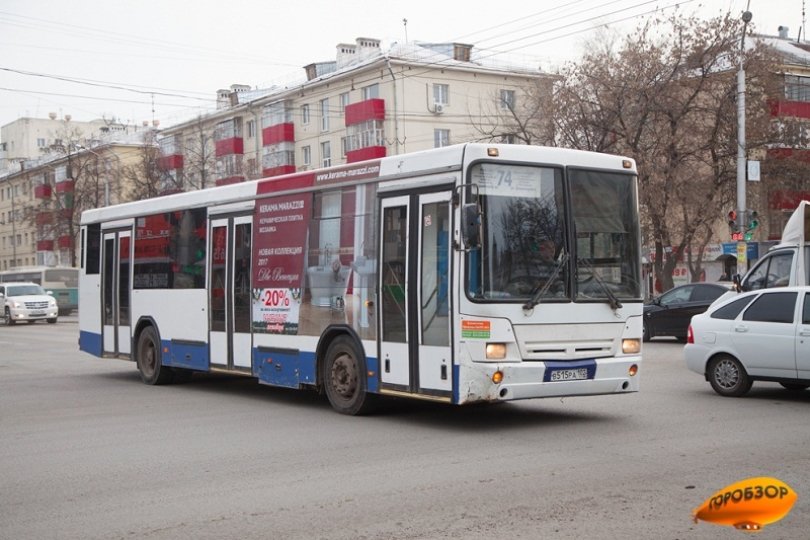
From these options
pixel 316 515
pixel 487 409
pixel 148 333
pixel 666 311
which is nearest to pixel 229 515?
pixel 316 515

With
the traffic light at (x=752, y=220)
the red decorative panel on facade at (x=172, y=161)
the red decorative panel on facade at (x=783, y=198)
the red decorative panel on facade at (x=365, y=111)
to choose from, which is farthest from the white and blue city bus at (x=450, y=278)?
the red decorative panel on facade at (x=172, y=161)

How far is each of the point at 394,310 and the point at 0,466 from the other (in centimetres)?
431

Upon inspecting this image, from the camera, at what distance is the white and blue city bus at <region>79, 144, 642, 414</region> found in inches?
412

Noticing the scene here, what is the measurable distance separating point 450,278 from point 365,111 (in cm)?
4911

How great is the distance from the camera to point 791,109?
1876 inches

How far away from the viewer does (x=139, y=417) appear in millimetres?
12617

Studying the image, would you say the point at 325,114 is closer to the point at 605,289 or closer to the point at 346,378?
the point at 346,378

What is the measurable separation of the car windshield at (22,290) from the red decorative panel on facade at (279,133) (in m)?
23.6

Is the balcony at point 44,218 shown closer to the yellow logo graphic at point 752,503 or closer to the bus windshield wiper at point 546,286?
the bus windshield wiper at point 546,286

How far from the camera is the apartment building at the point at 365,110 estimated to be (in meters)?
58.4

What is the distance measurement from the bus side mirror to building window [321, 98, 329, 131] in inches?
2167

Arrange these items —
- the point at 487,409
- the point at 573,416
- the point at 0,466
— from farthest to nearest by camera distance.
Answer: the point at 487,409
the point at 573,416
the point at 0,466

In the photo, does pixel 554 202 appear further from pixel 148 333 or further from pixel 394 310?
pixel 148 333

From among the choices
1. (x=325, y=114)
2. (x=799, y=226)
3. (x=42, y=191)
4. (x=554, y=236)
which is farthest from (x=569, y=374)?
(x=42, y=191)
